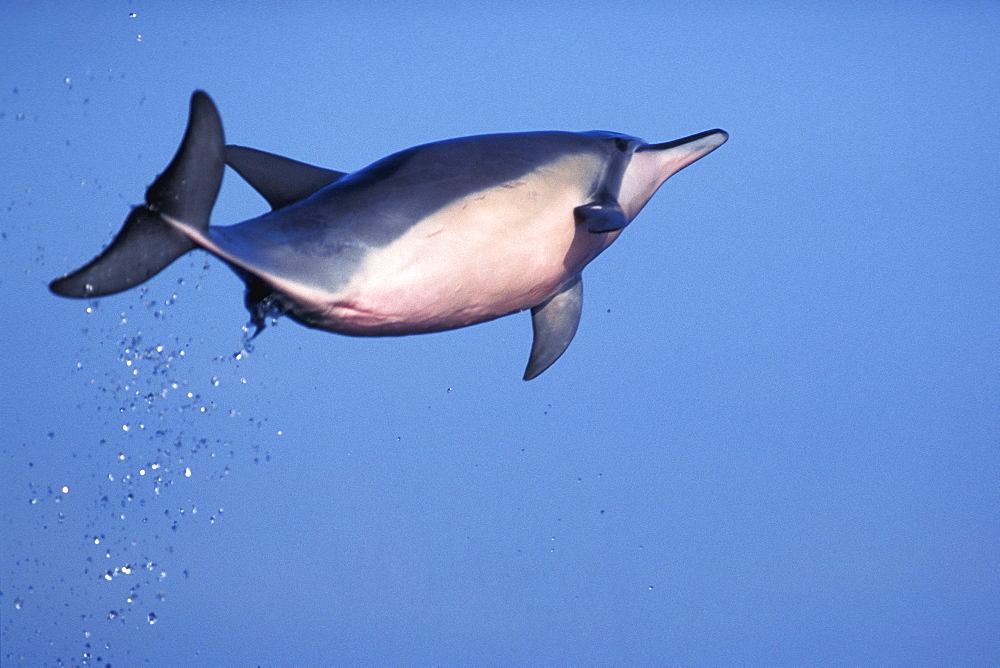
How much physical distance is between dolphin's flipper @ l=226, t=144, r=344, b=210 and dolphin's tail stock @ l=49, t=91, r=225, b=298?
785 mm

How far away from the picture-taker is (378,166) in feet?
9.07

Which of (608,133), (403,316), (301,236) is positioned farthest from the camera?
(608,133)

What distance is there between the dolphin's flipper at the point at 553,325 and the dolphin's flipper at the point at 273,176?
3.08 feet

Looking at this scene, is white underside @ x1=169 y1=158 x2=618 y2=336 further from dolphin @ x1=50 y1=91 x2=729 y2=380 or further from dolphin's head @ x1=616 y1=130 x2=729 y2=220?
dolphin's head @ x1=616 y1=130 x2=729 y2=220

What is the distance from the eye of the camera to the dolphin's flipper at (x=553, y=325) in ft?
11.4

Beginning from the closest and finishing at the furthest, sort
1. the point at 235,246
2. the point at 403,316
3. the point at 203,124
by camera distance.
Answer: the point at 203,124
the point at 235,246
the point at 403,316

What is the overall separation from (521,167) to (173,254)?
108cm

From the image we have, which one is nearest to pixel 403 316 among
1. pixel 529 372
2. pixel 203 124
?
pixel 203 124

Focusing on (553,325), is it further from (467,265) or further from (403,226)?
(403,226)

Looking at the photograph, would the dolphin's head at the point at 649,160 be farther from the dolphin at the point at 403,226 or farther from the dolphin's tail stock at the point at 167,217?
the dolphin's tail stock at the point at 167,217

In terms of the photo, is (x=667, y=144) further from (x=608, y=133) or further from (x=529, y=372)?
(x=529, y=372)

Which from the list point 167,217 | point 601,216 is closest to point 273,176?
point 167,217

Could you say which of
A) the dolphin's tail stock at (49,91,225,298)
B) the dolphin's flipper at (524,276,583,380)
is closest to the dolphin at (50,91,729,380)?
the dolphin's tail stock at (49,91,225,298)

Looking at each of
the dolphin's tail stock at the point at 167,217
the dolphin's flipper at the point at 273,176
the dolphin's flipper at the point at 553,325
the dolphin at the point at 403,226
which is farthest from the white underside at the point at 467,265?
the dolphin's flipper at the point at 273,176
